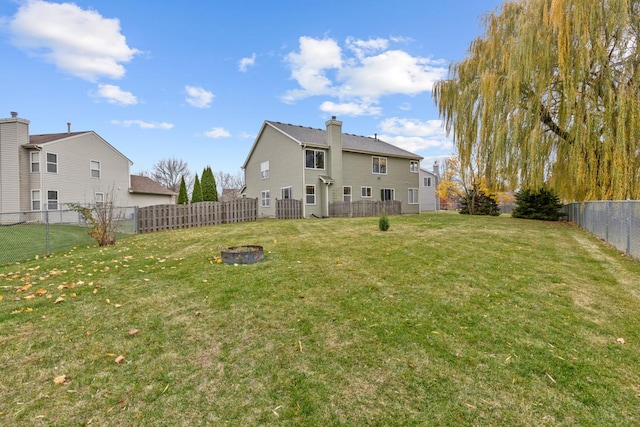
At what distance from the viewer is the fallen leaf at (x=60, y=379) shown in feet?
8.33

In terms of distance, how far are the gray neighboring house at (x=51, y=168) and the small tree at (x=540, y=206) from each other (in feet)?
74.4

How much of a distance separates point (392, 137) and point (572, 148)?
2090 centimetres

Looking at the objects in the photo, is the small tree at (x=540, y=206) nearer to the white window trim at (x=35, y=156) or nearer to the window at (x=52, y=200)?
the window at (x=52, y=200)

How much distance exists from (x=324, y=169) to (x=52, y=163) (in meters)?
A: 17.6

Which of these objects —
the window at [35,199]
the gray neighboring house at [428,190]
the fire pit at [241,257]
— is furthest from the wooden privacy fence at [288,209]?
the gray neighboring house at [428,190]

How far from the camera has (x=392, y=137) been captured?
3100 centimetres

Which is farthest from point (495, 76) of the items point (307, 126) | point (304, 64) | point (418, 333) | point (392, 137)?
point (392, 137)

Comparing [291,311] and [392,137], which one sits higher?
[392,137]

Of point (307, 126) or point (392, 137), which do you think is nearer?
point (307, 126)

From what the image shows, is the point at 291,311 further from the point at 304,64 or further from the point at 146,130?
the point at 146,130

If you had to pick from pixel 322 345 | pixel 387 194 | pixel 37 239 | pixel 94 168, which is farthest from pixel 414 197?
pixel 94 168

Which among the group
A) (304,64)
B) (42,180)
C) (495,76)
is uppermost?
(304,64)

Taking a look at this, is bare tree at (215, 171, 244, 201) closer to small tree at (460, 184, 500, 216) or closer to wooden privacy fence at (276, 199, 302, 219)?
wooden privacy fence at (276, 199, 302, 219)

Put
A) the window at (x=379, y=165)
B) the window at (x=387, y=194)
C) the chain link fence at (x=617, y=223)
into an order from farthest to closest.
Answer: the window at (x=387, y=194) → the window at (x=379, y=165) → the chain link fence at (x=617, y=223)
